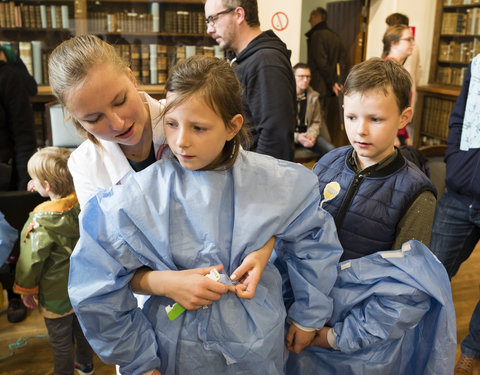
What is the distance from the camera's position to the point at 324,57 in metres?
5.13

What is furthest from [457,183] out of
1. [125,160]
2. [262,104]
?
[125,160]

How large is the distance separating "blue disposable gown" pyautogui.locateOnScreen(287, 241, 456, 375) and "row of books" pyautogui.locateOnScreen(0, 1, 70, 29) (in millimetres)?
4032

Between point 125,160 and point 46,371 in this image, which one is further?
point 46,371

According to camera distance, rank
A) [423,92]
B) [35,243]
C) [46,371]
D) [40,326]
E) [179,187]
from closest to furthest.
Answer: [179,187] → [35,243] → [46,371] → [40,326] → [423,92]

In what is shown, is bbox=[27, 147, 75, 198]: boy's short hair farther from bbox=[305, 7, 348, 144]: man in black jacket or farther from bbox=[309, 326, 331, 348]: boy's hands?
bbox=[305, 7, 348, 144]: man in black jacket

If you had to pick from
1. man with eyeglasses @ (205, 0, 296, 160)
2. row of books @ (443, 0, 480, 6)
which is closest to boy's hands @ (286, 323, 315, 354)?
man with eyeglasses @ (205, 0, 296, 160)

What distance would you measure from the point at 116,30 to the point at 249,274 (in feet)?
13.3

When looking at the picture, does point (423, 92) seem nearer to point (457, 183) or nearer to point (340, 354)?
point (457, 183)

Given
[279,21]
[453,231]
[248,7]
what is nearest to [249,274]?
[453,231]

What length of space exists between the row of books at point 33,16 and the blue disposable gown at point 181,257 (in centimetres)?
385

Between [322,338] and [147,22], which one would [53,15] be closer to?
[147,22]

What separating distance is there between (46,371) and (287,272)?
1.58 m

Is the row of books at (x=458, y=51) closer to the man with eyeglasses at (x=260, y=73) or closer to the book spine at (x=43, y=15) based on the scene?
the man with eyeglasses at (x=260, y=73)

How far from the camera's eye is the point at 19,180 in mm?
2654
